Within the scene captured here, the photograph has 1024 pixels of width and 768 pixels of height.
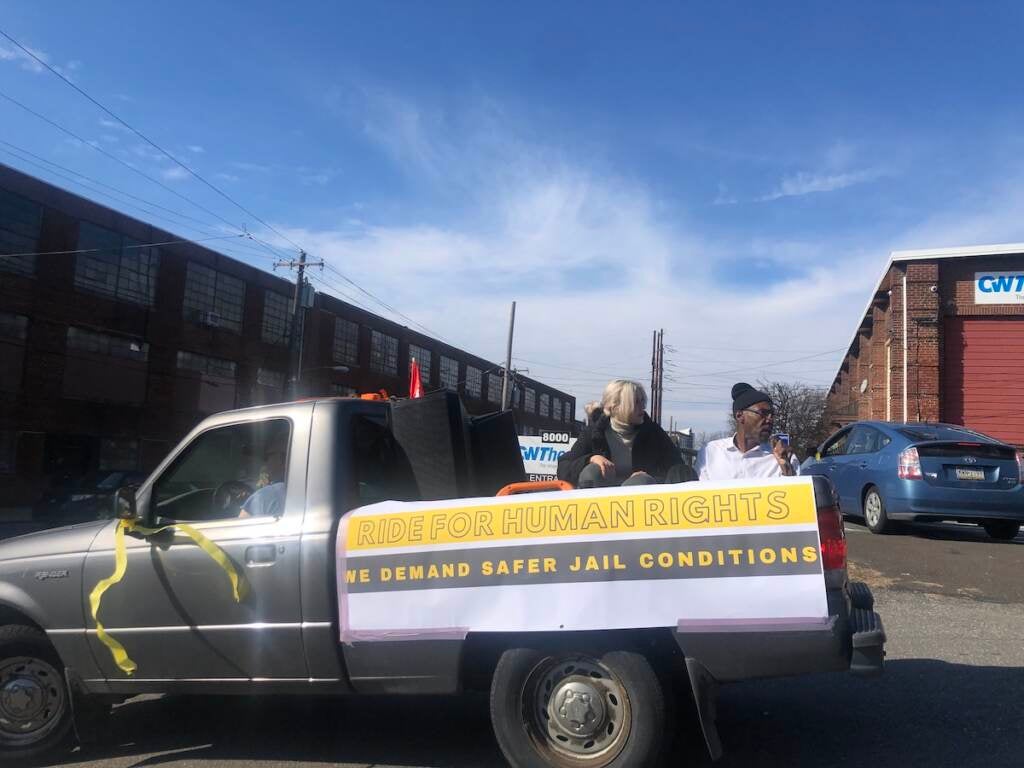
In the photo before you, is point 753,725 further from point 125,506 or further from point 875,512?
point 875,512

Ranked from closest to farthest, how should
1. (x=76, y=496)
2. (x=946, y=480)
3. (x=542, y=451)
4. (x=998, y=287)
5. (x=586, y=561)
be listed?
(x=586, y=561), (x=946, y=480), (x=76, y=496), (x=542, y=451), (x=998, y=287)

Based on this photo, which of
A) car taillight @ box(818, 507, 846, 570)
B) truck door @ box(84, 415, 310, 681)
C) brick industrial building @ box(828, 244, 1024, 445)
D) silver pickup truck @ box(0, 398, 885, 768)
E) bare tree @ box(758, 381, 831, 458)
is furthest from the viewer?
bare tree @ box(758, 381, 831, 458)

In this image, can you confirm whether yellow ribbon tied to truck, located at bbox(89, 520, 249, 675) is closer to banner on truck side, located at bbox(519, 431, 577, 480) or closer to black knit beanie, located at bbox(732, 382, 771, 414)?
black knit beanie, located at bbox(732, 382, 771, 414)

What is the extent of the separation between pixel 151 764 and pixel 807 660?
3.23 m

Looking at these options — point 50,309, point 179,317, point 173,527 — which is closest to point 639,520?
point 173,527

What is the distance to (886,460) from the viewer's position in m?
9.98

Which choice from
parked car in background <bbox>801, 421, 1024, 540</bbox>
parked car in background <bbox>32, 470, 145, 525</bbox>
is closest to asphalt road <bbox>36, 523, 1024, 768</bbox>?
parked car in background <bbox>801, 421, 1024, 540</bbox>

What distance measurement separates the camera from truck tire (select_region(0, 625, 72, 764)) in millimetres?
4406

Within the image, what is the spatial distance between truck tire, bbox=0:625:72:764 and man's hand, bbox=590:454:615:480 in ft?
10.1

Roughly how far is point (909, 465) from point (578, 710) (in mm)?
7280

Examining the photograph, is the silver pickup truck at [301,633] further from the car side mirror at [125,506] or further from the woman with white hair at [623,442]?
the woman with white hair at [623,442]

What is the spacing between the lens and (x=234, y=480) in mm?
4980

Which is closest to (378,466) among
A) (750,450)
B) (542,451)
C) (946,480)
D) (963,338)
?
(750,450)

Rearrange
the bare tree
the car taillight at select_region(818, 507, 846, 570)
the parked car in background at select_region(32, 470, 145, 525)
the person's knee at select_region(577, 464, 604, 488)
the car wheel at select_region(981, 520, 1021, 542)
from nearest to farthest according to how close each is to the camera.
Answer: the car taillight at select_region(818, 507, 846, 570) < the person's knee at select_region(577, 464, 604, 488) < the car wheel at select_region(981, 520, 1021, 542) < the parked car in background at select_region(32, 470, 145, 525) < the bare tree
